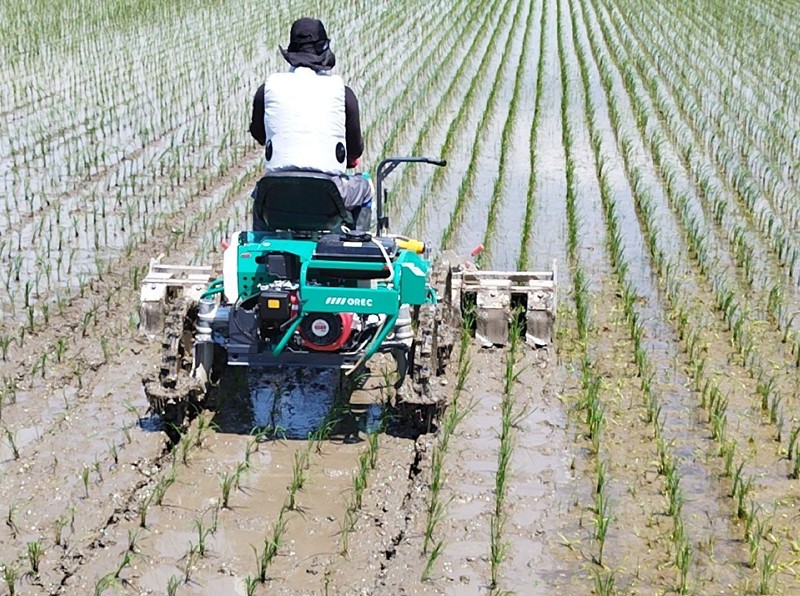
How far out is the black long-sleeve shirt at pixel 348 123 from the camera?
4738mm

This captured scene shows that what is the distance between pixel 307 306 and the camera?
447 cm

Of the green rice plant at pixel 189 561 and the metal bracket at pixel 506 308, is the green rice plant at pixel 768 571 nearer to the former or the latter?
the green rice plant at pixel 189 561

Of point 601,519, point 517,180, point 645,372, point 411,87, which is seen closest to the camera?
point 601,519

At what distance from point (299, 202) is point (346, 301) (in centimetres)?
43

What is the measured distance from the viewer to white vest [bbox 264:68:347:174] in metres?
4.60

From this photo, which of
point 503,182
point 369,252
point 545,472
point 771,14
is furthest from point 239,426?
point 771,14

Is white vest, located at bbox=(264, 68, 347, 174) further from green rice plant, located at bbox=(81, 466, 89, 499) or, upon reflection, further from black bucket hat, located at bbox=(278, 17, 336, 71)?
green rice plant, located at bbox=(81, 466, 89, 499)

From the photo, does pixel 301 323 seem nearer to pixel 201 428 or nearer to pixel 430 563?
pixel 201 428

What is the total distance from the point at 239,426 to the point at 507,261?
2702 mm

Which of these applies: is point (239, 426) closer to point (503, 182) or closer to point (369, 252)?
point (369, 252)

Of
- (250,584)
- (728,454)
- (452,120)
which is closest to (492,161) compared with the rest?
(452,120)

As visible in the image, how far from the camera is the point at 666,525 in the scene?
13.1 ft

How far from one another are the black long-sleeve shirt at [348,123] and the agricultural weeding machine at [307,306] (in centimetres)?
17

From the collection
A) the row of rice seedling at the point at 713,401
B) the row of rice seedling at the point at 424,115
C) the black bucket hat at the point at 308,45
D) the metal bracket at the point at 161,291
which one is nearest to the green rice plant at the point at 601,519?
the row of rice seedling at the point at 713,401
